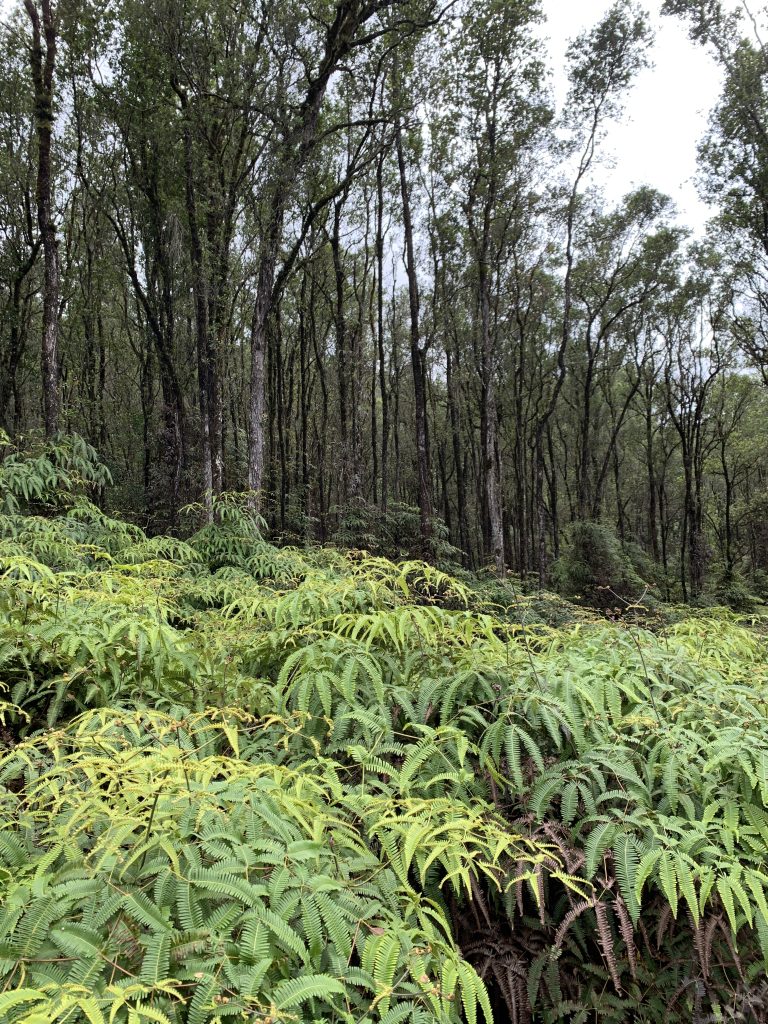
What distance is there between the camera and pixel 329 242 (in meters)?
18.6

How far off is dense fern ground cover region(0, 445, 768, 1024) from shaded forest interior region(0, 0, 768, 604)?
5.31 meters

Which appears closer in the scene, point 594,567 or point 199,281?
point 199,281

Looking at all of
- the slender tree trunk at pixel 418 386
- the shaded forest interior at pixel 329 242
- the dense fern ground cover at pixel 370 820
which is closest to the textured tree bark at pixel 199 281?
the shaded forest interior at pixel 329 242

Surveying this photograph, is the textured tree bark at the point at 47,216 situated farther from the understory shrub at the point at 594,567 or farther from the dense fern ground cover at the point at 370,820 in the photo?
the understory shrub at the point at 594,567

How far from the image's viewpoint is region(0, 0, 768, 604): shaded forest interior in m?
10.1

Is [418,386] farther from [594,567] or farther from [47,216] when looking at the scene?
[47,216]

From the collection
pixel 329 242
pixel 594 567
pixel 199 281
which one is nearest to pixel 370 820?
pixel 199 281

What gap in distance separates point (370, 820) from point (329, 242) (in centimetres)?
1984

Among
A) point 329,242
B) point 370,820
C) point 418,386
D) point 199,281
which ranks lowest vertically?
point 370,820

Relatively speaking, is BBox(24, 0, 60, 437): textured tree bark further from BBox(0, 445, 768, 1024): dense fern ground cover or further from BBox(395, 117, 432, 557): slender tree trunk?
BBox(395, 117, 432, 557): slender tree trunk

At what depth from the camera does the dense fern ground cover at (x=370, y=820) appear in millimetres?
1138

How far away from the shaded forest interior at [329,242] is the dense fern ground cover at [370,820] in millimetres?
5308

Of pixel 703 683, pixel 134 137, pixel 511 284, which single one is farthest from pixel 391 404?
pixel 703 683

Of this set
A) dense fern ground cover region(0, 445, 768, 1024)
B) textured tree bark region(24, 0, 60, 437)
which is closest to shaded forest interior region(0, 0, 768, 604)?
textured tree bark region(24, 0, 60, 437)
